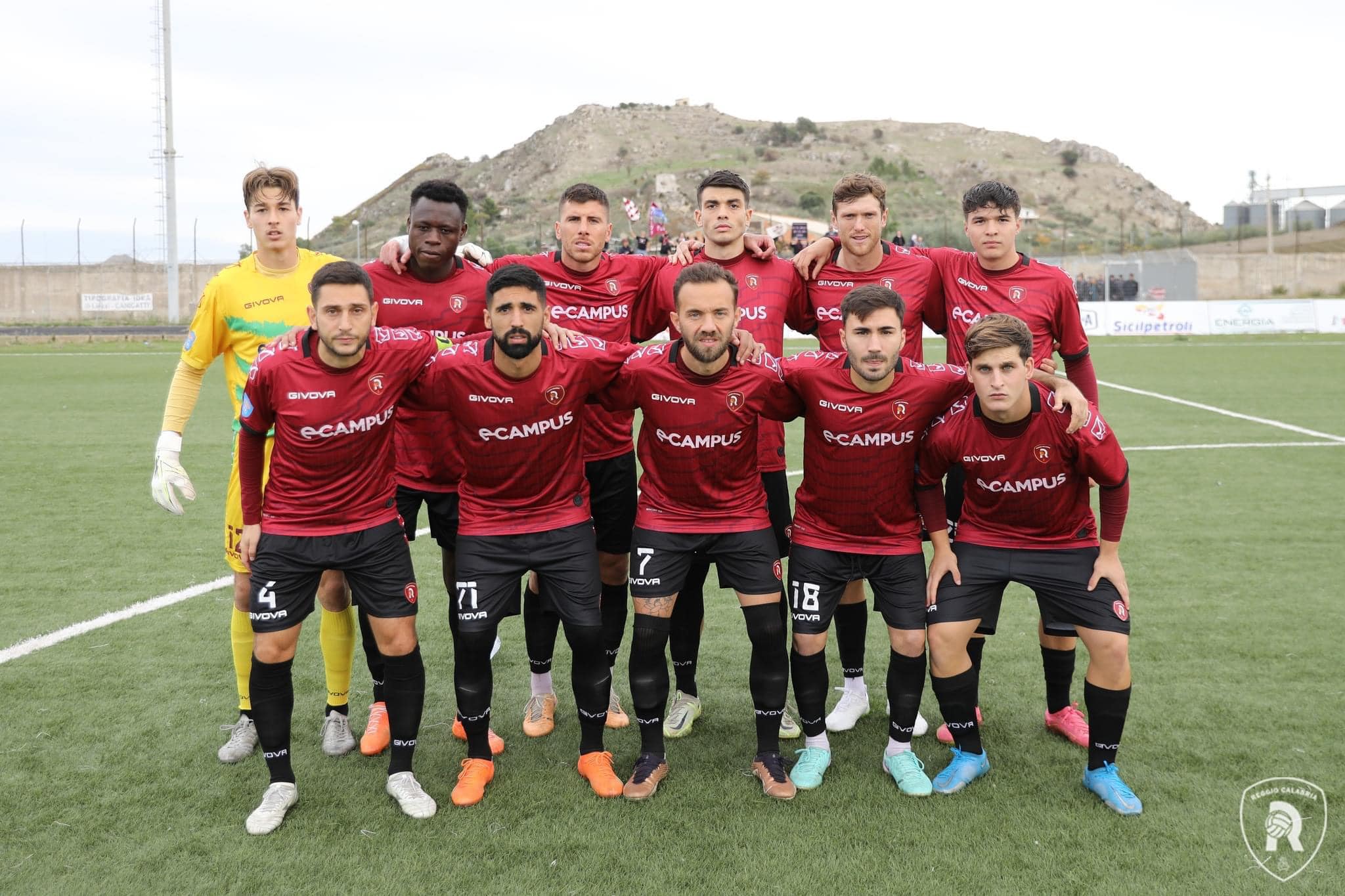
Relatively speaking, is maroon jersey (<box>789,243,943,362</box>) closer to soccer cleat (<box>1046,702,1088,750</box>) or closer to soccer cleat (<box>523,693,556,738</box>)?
soccer cleat (<box>1046,702,1088,750</box>)

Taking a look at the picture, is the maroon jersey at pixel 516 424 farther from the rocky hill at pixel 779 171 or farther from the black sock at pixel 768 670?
the rocky hill at pixel 779 171

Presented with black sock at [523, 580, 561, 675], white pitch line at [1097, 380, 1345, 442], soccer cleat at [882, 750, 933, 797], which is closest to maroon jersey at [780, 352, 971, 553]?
soccer cleat at [882, 750, 933, 797]

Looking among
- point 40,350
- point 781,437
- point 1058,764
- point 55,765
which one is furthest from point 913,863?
point 40,350

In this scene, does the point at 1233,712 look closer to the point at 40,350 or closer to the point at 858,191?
the point at 858,191

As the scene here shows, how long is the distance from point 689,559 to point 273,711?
173cm

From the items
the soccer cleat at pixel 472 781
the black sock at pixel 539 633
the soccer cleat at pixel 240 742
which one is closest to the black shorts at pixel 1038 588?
the black sock at pixel 539 633

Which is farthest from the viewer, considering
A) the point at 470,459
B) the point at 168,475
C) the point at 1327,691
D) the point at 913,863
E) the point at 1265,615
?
the point at 1265,615

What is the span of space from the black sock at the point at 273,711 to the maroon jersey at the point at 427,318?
1.11 metres

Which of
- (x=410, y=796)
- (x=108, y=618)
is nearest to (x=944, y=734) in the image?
(x=410, y=796)

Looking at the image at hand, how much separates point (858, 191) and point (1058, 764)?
263cm

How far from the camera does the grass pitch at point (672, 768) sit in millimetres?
3348

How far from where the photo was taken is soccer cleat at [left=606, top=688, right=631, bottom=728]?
4.66 meters

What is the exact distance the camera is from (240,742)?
14.0 ft

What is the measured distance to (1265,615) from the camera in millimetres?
5738
